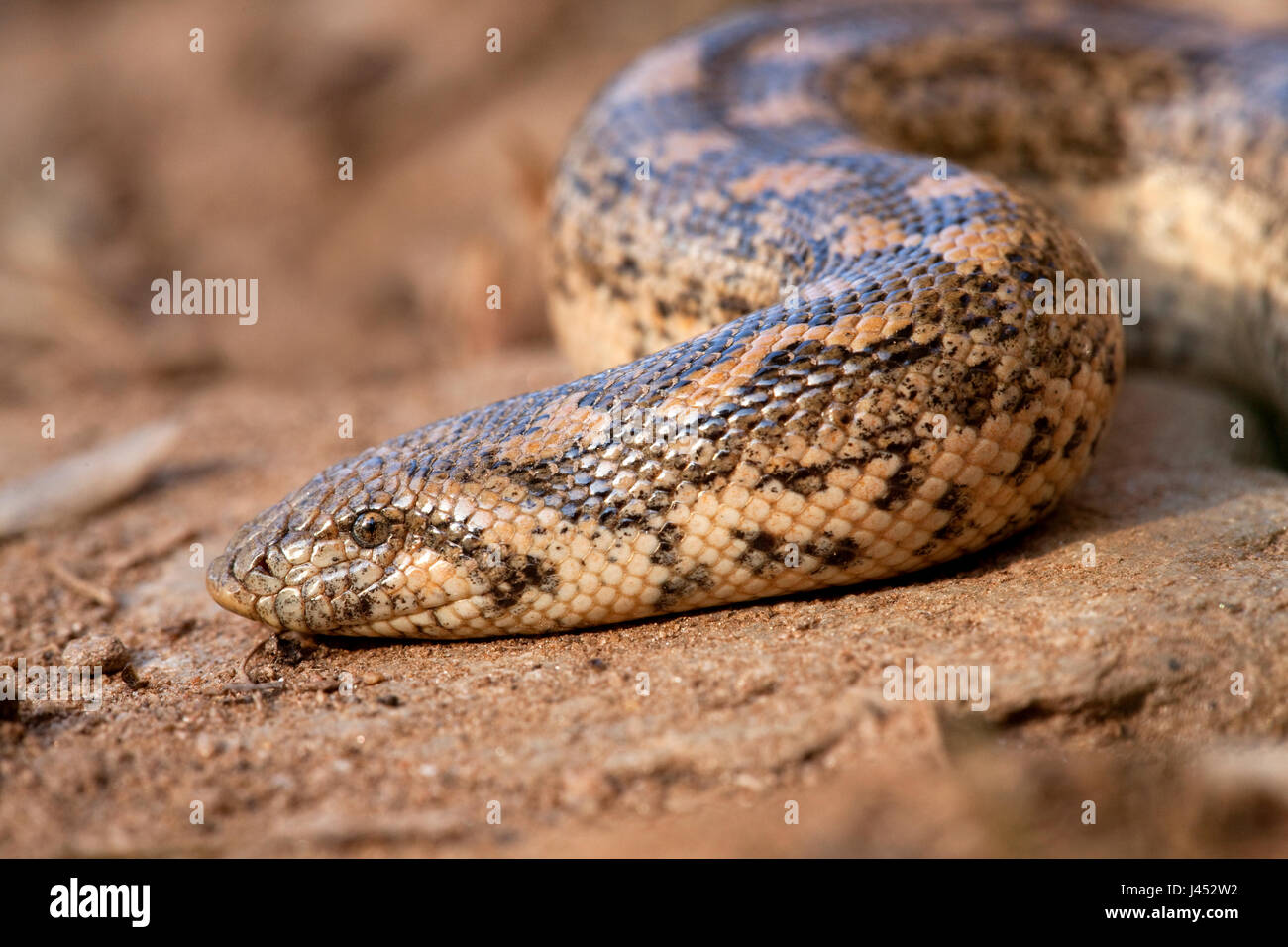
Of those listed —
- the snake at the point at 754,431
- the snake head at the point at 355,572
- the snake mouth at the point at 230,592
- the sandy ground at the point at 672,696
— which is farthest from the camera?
the snake mouth at the point at 230,592

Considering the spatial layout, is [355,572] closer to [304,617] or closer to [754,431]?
[304,617]

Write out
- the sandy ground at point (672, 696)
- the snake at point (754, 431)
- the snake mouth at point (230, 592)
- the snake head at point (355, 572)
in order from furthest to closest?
the snake mouth at point (230, 592) → the snake head at point (355, 572) → the snake at point (754, 431) → the sandy ground at point (672, 696)

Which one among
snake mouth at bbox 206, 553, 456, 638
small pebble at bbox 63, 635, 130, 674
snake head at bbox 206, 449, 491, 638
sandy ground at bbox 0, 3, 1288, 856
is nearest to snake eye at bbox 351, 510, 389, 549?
snake head at bbox 206, 449, 491, 638

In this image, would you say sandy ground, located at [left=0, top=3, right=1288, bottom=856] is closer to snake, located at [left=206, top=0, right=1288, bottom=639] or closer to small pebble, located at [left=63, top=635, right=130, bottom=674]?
small pebble, located at [left=63, top=635, right=130, bottom=674]

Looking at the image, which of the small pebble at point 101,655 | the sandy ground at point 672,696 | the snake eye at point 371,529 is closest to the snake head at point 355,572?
the snake eye at point 371,529

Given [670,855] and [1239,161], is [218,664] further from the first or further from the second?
[1239,161]

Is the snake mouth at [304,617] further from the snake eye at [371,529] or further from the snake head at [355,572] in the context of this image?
the snake eye at [371,529]

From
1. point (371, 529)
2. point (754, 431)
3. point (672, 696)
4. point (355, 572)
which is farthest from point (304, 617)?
point (754, 431)
